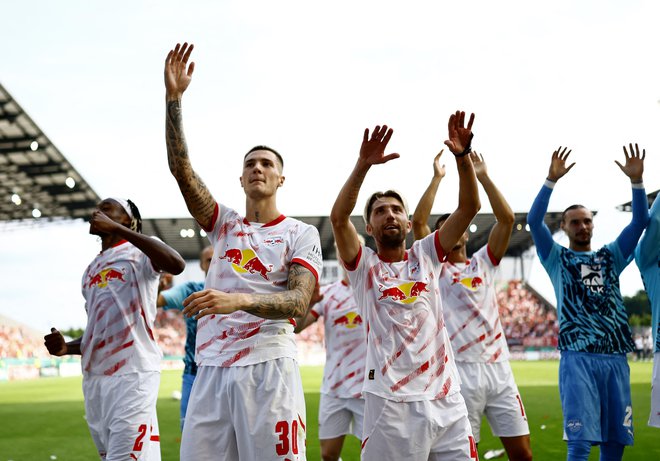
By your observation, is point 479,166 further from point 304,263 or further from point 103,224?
point 103,224

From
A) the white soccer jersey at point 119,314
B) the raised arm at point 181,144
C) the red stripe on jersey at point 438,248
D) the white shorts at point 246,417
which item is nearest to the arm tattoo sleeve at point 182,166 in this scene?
the raised arm at point 181,144

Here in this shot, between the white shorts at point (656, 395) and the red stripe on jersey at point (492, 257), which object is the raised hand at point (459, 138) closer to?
the red stripe on jersey at point (492, 257)

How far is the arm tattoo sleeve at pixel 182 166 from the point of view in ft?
11.7

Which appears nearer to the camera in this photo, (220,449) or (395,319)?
(220,449)

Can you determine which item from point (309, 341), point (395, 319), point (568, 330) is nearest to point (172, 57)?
point (395, 319)

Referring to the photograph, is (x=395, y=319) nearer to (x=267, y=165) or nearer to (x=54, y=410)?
(x=267, y=165)

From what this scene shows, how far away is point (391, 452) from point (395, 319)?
30.0 inches

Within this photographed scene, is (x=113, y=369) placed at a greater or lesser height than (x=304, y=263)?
lesser

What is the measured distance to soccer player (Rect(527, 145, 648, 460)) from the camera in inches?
208

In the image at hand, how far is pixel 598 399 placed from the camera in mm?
5312

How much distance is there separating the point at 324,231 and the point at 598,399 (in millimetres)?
40727

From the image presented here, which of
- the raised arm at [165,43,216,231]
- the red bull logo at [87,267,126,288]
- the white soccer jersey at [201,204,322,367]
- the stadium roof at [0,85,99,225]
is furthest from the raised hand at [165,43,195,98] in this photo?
the stadium roof at [0,85,99,225]

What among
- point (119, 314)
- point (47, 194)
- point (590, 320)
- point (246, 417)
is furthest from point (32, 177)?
point (246, 417)

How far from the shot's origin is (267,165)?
3.91 metres
